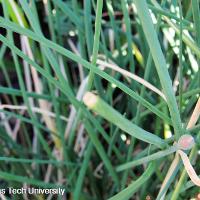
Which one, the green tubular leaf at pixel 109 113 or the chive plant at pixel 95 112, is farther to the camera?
the chive plant at pixel 95 112

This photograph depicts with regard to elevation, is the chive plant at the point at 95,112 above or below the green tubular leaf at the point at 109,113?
below

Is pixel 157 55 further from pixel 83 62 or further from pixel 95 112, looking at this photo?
pixel 95 112

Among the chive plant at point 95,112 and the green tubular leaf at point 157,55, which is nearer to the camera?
the green tubular leaf at point 157,55

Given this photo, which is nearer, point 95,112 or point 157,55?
point 157,55

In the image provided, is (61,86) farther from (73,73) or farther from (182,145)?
(73,73)

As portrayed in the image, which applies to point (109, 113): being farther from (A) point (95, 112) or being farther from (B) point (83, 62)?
(A) point (95, 112)

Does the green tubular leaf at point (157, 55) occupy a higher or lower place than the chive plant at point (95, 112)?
higher

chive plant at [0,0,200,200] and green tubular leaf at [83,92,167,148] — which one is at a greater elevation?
green tubular leaf at [83,92,167,148]

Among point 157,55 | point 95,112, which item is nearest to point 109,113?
point 157,55

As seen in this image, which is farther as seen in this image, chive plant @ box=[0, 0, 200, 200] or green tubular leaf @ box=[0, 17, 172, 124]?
chive plant @ box=[0, 0, 200, 200]
